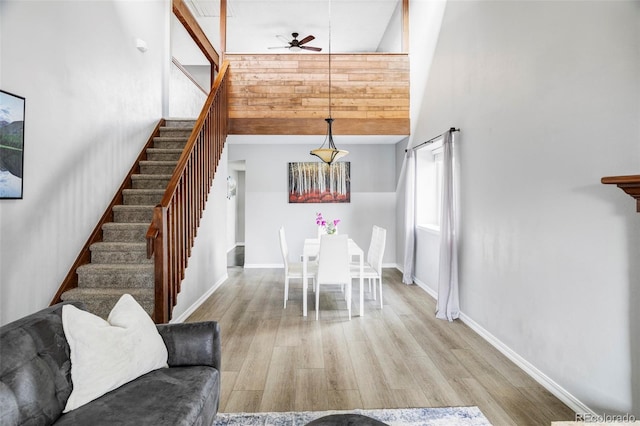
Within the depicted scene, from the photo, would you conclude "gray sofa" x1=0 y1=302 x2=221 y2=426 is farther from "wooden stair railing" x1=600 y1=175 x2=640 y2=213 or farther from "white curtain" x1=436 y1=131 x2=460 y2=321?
"white curtain" x1=436 y1=131 x2=460 y2=321

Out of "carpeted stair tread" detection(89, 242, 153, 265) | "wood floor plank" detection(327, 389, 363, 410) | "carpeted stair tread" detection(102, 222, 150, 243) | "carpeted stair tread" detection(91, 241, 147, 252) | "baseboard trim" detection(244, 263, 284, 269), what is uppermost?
"carpeted stair tread" detection(102, 222, 150, 243)

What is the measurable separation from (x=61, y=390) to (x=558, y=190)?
290cm

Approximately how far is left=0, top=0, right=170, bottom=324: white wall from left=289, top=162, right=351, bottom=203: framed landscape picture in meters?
2.91

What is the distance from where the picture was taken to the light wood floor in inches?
87.7

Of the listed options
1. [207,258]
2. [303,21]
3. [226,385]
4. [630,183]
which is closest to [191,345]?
[226,385]

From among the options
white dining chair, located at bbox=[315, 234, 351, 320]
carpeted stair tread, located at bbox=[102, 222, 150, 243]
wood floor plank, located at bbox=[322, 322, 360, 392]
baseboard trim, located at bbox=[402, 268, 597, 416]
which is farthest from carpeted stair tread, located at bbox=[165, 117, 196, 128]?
baseboard trim, located at bbox=[402, 268, 597, 416]

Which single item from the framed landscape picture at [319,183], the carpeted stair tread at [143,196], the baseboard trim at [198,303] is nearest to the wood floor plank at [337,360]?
the baseboard trim at [198,303]

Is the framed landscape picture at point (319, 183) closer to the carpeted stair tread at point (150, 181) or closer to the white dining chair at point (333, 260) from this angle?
the carpeted stair tread at point (150, 181)

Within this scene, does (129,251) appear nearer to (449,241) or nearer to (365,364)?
(365,364)

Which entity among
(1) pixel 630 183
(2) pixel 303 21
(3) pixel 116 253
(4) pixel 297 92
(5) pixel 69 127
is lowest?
(3) pixel 116 253

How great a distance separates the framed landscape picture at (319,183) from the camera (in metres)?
6.69

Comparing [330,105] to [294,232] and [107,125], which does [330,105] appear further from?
[107,125]

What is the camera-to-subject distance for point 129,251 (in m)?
3.47

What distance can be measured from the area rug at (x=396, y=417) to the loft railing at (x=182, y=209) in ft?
3.81
